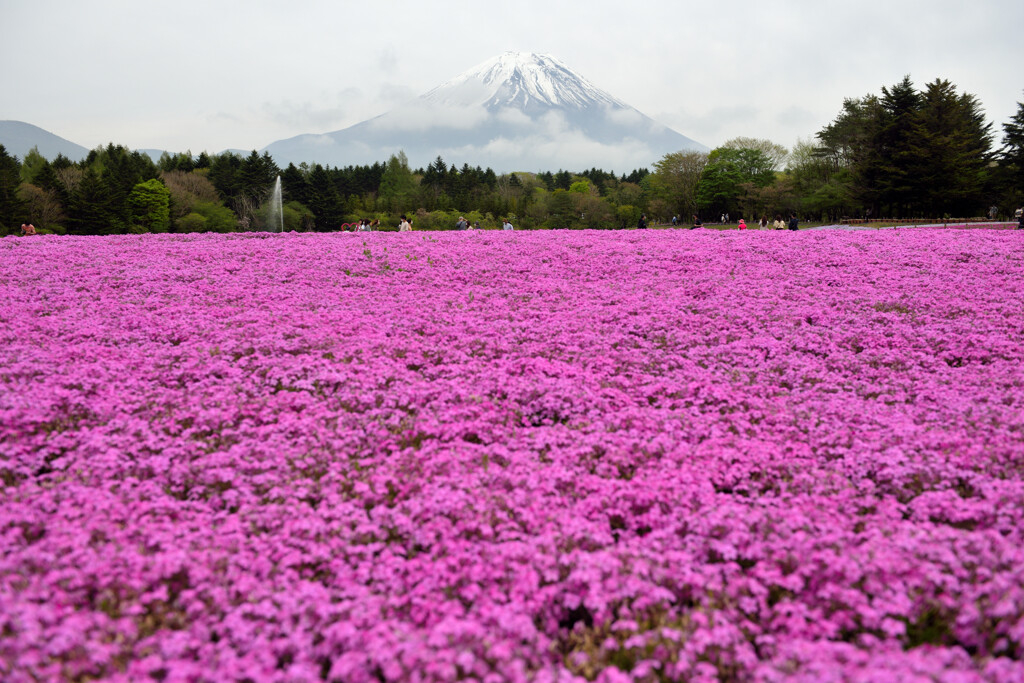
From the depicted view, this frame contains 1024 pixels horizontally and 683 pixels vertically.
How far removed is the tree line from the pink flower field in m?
66.1

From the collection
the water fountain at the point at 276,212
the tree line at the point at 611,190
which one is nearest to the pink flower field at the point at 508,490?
the tree line at the point at 611,190

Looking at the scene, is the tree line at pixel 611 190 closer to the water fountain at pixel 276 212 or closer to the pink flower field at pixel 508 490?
the water fountain at pixel 276 212

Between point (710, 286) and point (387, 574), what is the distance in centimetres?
1432

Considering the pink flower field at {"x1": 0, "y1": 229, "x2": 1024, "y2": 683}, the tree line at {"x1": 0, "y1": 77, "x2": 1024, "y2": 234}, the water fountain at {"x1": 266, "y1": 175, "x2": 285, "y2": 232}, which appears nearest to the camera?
the pink flower field at {"x1": 0, "y1": 229, "x2": 1024, "y2": 683}

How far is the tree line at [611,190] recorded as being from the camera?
227ft

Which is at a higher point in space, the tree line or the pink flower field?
the tree line

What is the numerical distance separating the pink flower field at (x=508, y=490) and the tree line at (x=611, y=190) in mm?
66057

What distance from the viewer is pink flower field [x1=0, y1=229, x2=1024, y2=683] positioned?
4.88m

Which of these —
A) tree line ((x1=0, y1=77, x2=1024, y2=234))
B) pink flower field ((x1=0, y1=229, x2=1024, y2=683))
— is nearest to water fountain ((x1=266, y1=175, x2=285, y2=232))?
tree line ((x1=0, y1=77, x2=1024, y2=234))

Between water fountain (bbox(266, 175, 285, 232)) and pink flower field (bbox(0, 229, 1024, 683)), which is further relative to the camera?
water fountain (bbox(266, 175, 285, 232))

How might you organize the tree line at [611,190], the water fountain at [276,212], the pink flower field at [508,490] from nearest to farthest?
the pink flower field at [508,490] < the tree line at [611,190] < the water fountain at [276,212]

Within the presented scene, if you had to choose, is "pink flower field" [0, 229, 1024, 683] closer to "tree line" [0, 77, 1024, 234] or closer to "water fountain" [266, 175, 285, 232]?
"tree line" [0, 77, 1024, 234]

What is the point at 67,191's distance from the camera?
261 feet

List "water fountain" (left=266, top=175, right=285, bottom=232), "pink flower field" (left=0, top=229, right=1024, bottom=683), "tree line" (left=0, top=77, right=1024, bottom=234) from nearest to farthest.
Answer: "pink flower field" (left=0, top=229, right=1024, bottom=683), "tree line" (left=0, top=77, right=1024, bottom=234), "water fountain" (left=266, top=175, right=285, bottom=232)
